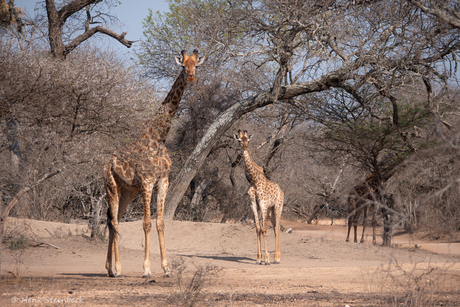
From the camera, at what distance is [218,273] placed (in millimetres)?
8109

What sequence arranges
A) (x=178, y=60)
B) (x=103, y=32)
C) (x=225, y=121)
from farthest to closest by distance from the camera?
1. (x=103, y=32)
2. (x=225, y=121)
3. (x=178, y=60)

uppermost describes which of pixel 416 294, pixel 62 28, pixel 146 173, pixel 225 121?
pixel 62 28

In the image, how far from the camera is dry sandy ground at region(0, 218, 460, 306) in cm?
524

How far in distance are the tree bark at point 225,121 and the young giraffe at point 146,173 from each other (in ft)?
21.5

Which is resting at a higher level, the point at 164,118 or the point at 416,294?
the point at 164,118

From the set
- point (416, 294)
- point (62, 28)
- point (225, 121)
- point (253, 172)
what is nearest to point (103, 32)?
point (62, 28)

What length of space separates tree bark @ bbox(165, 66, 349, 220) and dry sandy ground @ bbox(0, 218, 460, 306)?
1440 millimetres

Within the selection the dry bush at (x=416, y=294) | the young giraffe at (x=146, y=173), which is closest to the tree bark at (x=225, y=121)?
the young giraffe at (x=146, y=173)

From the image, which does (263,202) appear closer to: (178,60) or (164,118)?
(164,118)

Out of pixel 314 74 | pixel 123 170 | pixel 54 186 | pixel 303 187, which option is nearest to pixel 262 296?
pixel 123 170

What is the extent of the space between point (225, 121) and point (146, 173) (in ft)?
24.8

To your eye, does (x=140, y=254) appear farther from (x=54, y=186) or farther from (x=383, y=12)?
(x=383, y=12)

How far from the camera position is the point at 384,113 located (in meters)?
13.7

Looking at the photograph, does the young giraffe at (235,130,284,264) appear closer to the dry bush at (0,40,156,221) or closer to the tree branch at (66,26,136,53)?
the dry bush at (0,40,156,221)
